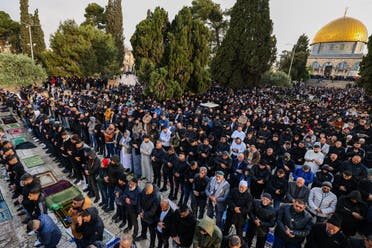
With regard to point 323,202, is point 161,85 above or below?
above

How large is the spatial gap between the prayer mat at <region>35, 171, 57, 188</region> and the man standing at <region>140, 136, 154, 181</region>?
111 inches

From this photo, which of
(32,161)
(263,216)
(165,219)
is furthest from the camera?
(32,161)

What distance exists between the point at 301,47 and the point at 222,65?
26.8 m

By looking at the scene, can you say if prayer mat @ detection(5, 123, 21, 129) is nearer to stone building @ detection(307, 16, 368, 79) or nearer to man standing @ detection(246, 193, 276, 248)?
man standing @ detection(246, 193, 276, 248)

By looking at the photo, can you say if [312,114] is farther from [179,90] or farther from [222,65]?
[222,65]

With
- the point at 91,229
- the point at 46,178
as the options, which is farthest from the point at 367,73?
the point at 46,178

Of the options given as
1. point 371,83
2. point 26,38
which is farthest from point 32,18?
point 371,83

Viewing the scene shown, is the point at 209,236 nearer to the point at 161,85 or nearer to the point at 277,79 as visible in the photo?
the point at 161,85

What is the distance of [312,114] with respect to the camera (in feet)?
40.1

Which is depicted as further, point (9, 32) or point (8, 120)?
point (9, 32)

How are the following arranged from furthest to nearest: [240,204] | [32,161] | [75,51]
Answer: [75,51]
[32,161]
[240,204]

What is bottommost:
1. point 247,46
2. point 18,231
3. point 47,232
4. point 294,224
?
point 18,231

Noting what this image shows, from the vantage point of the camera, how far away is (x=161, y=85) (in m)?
13.2

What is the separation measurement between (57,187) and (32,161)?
2.42 metres
